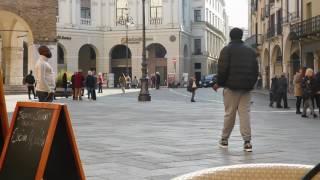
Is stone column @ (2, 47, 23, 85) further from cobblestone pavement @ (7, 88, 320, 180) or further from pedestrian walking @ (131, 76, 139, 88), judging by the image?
cobblestone pavement @ (7, 88, 320, 180)

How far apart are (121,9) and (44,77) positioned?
58.3 metres

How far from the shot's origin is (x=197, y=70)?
241 feet

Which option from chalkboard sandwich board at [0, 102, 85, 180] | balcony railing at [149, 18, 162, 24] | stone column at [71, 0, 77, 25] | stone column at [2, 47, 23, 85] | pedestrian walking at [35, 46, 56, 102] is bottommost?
chalkboard sandwich board at [0, 102, 85, 180]

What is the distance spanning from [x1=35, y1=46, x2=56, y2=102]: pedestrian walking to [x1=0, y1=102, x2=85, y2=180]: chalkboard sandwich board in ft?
20.4

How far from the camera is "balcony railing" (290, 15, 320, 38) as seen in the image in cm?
3491

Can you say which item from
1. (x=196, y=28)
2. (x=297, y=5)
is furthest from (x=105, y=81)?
(x=297, y=5)

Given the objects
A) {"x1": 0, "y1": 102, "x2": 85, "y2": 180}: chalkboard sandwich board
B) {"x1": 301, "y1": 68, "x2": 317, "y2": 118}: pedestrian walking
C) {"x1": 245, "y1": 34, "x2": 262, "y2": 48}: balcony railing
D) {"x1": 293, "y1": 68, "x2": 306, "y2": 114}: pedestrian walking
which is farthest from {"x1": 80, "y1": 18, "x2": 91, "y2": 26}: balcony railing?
{"x1": 0, "y1": 102, "x2": 85, "y2": 180}: chalkboard sandwich board

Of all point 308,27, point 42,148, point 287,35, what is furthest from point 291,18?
point 42,148

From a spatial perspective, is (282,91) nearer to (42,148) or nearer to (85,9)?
(42,148)

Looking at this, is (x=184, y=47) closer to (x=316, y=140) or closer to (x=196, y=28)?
(x=196, y=28)

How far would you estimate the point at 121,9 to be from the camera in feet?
225

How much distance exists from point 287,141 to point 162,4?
57.4 m

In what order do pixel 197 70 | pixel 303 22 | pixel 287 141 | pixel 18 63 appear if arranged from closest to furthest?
pixel 287 141 → pixel 303 22 → pixel 18 63 → pixel 197 70

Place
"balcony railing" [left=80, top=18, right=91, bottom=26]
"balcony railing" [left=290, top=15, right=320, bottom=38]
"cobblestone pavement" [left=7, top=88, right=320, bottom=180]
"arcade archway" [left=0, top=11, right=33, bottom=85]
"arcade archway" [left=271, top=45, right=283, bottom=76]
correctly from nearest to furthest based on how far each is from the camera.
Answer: "cobblestone pavement" [left=7, top=88, right=320, bottom=180] < "balcony railing" [left=290, top=15, right=320, bottom=38] < "arcade archway" [left=0, top=11, right=33, bottom=85] < "arcade archway" [left=271, top=45, right=283, bottom=76] < "balcony railing" [left=80, top=18, right=91, bottom=26]
